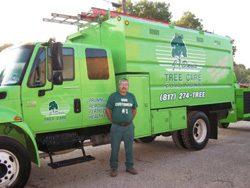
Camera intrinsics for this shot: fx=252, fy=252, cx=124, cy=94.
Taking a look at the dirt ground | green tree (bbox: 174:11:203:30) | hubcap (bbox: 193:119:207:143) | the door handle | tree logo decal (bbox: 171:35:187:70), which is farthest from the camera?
green tree (bbox: 174:11:203:30)

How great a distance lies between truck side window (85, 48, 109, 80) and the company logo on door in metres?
0.76

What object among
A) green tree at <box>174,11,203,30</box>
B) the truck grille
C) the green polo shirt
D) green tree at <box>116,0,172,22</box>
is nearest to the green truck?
the green polo shirt

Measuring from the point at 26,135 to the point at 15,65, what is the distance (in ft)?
3.78

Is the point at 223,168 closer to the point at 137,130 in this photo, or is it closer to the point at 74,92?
the point at 137,130

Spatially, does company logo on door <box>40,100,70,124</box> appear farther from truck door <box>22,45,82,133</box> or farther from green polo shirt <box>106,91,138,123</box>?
green polo shirt <box>106,91,138,123</box>

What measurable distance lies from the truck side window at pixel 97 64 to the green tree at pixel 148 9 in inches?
980

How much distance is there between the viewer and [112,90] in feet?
16.4

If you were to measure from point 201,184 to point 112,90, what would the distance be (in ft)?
7.65

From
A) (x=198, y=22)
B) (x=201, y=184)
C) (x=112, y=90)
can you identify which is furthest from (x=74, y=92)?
(x=198, y=22)

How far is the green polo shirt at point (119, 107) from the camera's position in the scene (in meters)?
4.60

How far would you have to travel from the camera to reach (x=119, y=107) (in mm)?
4609

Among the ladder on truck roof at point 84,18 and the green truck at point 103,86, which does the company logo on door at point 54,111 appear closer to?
the green truck at point 103,86

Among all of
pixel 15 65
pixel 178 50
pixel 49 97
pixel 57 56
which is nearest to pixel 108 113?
pixel 49 97

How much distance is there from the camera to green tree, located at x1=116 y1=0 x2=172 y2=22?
28642 millimetres
